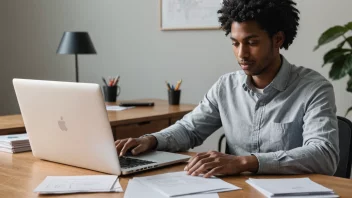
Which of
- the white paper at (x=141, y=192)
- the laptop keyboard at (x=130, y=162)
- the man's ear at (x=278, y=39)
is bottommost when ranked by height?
the laptop keyboard at (x=130, y=162)

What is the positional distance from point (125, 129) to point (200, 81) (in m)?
1.11

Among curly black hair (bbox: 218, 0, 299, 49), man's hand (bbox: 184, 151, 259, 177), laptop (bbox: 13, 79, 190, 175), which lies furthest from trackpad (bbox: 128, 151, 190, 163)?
curly black hair (bbox: 218, 0, 299, 49)

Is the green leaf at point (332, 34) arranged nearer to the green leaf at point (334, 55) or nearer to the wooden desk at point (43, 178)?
the green leaf at point (334, 55)

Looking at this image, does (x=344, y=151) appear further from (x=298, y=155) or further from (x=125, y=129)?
(x=125, y=129)

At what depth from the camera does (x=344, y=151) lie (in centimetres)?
179

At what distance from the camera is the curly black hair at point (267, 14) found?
5.42ft

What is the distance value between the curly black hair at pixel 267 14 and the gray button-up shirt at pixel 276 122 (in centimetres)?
12

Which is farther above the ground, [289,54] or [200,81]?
[289,54]

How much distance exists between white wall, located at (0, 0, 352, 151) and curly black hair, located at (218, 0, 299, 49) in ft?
3.99

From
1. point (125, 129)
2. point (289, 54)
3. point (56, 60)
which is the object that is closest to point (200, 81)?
point (289, 54)

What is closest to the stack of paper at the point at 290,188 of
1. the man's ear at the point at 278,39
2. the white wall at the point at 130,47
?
the man's ear at the point at 278,39

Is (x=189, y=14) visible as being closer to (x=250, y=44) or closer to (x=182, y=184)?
(x=250, y=44)

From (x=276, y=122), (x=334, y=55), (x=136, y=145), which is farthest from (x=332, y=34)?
(x=136, y=145)

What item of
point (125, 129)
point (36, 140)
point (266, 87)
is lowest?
point (125, 129)
